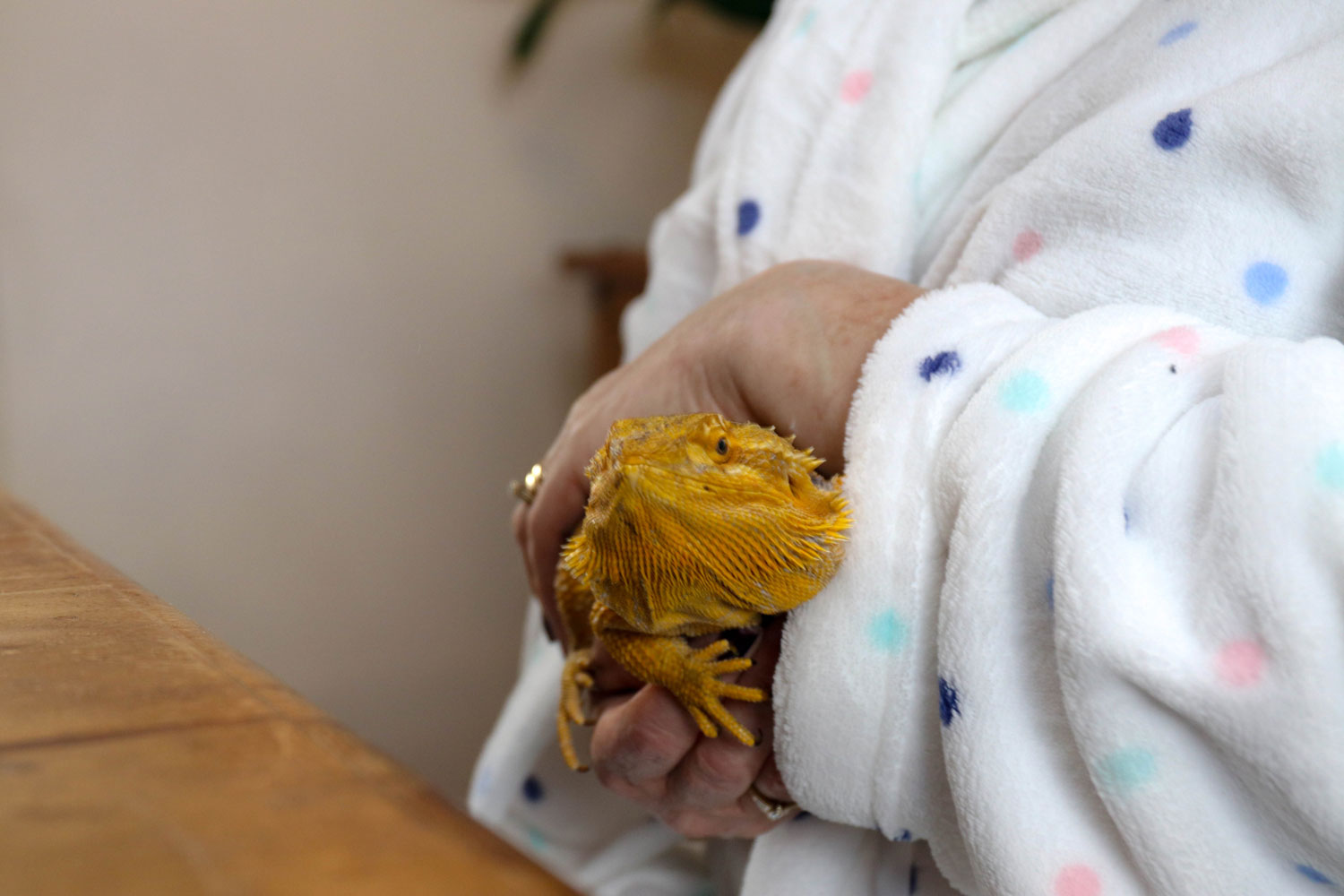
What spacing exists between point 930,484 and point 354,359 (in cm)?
129

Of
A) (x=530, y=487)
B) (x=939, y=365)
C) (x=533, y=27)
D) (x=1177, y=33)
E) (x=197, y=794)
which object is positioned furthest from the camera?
(x=533, y=27)

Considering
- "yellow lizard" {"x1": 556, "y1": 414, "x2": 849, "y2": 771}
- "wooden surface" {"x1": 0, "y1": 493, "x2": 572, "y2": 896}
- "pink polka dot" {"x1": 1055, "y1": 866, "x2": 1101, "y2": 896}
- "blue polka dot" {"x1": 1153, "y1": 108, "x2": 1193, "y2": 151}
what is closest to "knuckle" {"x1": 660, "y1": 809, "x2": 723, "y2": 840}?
"yellow lizard" {"x1": 556, "y1": 414, "x2": 849, "y2": 771}

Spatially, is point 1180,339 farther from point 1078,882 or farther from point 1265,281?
point 1078,882

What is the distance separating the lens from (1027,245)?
57 centimetres

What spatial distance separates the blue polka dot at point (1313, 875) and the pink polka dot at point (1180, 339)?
20 cm

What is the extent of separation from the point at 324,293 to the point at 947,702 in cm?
133

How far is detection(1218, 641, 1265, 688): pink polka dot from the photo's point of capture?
1.17 feet

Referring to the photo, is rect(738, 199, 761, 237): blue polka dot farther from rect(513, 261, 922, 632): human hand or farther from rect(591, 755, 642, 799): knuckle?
rect(591, 755, 642, 799): knuckle

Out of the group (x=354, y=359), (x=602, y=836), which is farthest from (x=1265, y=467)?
(x=354, y=359)

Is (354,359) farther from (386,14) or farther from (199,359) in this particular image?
(386,14)

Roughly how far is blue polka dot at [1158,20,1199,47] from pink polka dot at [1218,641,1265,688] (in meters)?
0.37

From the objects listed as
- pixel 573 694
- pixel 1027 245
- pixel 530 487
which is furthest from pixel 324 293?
pixel 1027 245

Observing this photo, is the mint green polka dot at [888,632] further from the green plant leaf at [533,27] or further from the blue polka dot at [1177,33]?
the green plant leaf at [533,27]

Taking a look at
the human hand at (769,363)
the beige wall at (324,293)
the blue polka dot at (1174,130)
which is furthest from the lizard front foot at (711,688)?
the beige wall at (324,293)
